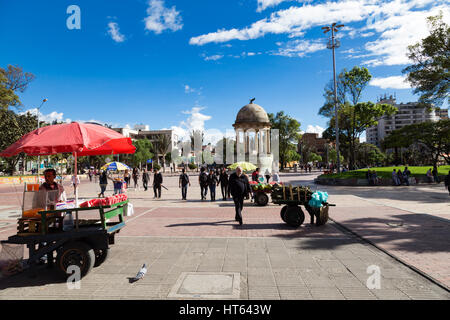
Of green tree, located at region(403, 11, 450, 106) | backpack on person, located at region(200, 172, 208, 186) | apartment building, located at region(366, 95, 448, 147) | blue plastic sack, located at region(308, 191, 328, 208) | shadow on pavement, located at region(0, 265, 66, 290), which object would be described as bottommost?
shadow on pavement, located at region(0, 265, 66, 290)

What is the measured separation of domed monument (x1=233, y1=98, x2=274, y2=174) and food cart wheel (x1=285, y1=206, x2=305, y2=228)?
35093mm

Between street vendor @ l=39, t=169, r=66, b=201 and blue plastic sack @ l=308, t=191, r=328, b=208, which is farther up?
street vendor @ l=39, t=169, r=66, b=201

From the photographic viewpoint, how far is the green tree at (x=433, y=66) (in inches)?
871

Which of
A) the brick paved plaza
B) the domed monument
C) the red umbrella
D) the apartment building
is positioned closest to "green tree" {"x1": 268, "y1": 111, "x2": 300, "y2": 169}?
the domed monument

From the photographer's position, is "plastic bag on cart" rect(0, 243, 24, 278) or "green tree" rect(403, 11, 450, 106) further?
"green tree" rect(403, 11, 450, 106)

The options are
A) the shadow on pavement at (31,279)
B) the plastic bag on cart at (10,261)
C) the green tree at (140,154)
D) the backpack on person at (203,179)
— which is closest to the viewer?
the shadow on pavement at (31,279)

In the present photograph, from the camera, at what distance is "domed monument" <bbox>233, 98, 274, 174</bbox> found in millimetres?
45031

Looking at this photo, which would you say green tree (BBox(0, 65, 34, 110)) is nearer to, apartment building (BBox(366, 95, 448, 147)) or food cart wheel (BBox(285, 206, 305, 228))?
food cart wheel (BBox(285, 206, 305, 228))

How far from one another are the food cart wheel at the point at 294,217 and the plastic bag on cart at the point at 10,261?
22.6 ft

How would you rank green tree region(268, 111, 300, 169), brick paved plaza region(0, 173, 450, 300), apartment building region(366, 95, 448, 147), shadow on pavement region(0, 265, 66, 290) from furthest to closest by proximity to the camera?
apartment building region(366, 95, 448, 147) → green tree region(268, 111, 300, 169) → shadow on pavement region(0, 265, 66, 290) → brick paved plaza region(0, 173, 450, 300)

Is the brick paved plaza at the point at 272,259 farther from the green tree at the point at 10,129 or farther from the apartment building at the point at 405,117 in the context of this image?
the apartment building at the point at 405,117

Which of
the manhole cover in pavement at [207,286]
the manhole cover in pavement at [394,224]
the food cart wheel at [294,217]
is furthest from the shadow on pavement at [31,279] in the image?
the manhole cover in pavement at [394,224]
